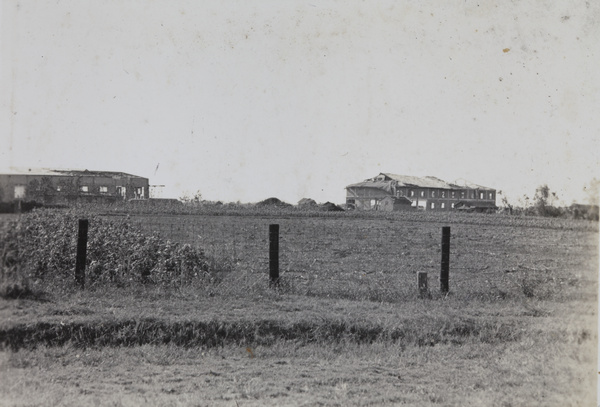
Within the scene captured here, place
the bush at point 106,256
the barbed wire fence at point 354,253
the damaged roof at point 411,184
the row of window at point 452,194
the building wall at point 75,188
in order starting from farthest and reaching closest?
1. the row of window at point 452,194
2. the damaged roof at point 411,184
3. the barbed wire fence at point 354,253
4. the bush at point 106,256
5. the building wall at point 75,188

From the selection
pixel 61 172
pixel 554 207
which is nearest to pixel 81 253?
pixel 61 172

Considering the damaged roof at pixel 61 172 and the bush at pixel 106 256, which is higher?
the damaged roof at pixel 61 172

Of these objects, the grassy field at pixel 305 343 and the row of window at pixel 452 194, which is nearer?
the grassy field at pixel 305 343

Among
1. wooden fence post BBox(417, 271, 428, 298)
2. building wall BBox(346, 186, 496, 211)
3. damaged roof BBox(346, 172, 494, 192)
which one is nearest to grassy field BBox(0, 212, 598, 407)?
wooden fence post BBox(417, 271, 428, 298)

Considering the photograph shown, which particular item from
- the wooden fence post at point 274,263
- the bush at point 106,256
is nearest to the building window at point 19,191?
the bush at point 106,256

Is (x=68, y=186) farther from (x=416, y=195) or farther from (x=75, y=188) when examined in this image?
(x=416, y=195)

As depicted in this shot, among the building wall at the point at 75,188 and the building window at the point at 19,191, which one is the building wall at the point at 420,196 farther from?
the building window at the point at 19,191
